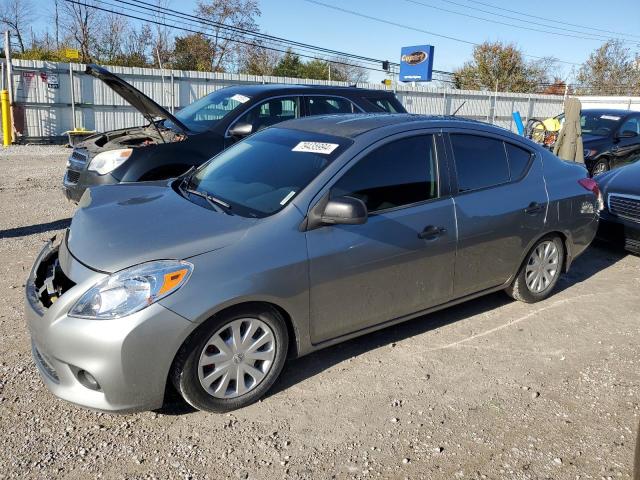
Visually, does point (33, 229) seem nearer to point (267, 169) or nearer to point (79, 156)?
point (79, 156)

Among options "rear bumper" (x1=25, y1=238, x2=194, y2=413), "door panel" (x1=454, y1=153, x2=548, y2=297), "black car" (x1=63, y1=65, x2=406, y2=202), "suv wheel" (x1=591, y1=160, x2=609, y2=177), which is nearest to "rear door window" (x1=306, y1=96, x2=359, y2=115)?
"black car" (x1=63, y1=65, x2=406, y2=202)

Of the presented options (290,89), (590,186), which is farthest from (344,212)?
(290,89)

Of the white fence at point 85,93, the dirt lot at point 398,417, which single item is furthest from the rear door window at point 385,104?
the white fence at point 85,93

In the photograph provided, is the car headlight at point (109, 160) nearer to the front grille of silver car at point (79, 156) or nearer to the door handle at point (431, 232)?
the front grille of silver car at point (79, 156)

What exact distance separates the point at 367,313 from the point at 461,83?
1835 inches

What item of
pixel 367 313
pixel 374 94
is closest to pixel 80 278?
pixel 367 313

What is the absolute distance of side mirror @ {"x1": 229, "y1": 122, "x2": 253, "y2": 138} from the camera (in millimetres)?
6012

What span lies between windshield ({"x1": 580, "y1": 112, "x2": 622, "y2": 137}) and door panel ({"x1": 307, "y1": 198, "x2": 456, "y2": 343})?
32.3ft

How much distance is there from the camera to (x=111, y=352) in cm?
263

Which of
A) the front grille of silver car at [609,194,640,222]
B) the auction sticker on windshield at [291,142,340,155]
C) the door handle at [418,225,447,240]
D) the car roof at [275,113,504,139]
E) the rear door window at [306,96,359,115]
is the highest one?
the rear door window at [306,96,359,115]

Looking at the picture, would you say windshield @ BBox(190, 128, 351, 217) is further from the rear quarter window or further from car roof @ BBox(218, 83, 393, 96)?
car roof @ BBox(218, 83, 393, 96)

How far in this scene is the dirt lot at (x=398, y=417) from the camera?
2709mm

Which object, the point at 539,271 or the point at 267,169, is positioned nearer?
the point at 267,169

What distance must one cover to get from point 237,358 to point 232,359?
0.10 feet
